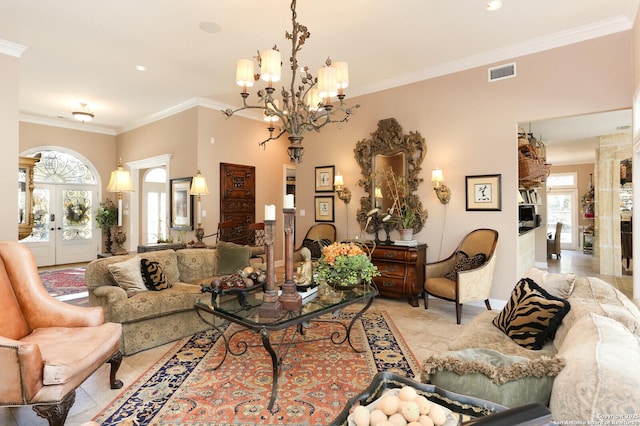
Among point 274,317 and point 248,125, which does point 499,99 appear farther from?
point 248,125

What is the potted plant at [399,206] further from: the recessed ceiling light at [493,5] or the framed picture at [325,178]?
the recessed ceiling light at [493,5]

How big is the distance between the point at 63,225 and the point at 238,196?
4685 millimetres

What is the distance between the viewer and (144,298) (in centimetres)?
316

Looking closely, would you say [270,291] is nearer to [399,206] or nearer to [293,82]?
[293,82]

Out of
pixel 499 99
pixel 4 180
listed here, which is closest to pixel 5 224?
pixel 4 180

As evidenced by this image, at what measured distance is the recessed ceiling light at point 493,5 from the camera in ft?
10.6

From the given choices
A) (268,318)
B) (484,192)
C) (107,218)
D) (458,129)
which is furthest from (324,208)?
(107,218)

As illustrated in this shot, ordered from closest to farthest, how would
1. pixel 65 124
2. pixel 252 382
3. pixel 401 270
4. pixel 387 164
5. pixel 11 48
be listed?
pixel 252 382
pixel 11 48
pixel 401 270
pixel 387 164
pixel 65 124

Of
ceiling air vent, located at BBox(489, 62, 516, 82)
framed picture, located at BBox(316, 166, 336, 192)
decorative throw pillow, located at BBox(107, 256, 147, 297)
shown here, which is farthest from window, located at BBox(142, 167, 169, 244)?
ceiling air vent, located at BBox(489, 62, 516, 82)

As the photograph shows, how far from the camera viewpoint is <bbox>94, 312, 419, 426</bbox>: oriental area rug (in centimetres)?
212

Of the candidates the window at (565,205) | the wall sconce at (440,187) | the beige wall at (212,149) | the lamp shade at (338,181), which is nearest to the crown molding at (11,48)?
the beige wall at (212,149)

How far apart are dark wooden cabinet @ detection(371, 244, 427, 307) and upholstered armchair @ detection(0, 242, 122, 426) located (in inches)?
130

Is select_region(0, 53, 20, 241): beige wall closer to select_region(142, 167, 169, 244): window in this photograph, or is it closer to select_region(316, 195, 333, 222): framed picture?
select_region(142, 167, 169, 244): window

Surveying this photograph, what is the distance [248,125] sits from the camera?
22.8 feet
